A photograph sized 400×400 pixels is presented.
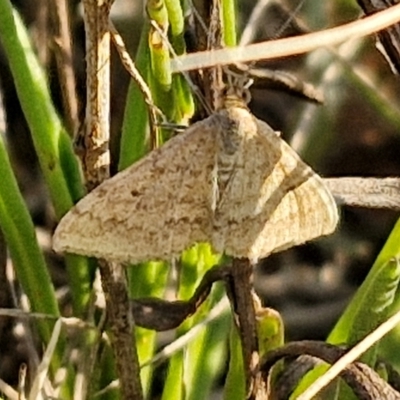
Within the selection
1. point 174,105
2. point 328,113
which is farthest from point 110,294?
point 328,113

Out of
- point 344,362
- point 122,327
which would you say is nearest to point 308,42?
point 344,362

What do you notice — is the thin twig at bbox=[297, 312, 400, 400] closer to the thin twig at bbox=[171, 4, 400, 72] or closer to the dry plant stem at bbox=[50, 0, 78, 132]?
the thin twig at bbox=[171, 4, 400, 72]

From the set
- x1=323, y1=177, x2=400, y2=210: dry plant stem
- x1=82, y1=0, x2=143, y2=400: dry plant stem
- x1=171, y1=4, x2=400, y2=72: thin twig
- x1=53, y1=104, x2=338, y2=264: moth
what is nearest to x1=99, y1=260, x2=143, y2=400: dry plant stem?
x1=82, y1=0, x2=143, y2=400: dry plant stem

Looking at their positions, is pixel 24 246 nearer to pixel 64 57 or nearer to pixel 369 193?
pixel 64 57

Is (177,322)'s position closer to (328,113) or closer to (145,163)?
(145,163)

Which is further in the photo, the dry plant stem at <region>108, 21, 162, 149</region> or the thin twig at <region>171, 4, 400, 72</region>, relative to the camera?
the dry plant stem at <region>108, 21, 162, 149</region>

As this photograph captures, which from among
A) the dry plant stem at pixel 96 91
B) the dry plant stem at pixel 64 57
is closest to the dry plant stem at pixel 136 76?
the dry plant stem at pixel 96 91
